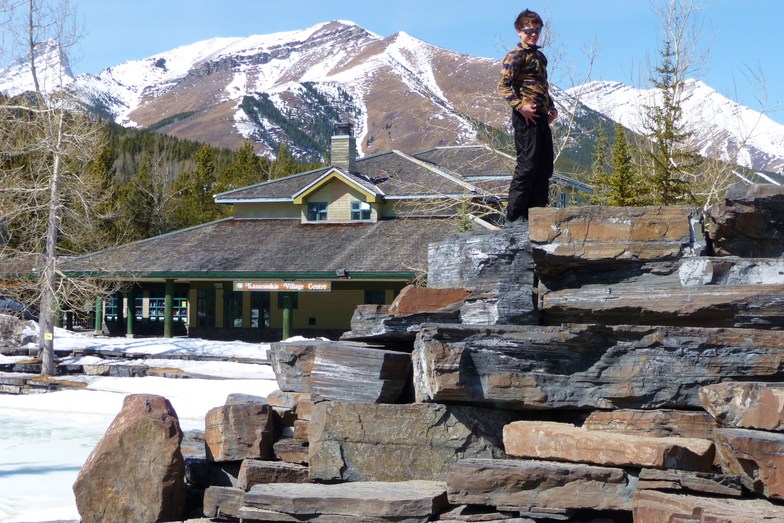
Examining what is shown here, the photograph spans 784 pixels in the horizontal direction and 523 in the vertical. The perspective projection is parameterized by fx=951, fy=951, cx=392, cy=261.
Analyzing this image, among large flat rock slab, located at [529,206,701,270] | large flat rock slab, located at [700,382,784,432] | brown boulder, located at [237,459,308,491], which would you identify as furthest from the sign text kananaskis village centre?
large flat rock slab, located at [700,382,784,432]

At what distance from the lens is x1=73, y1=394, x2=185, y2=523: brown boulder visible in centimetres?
799

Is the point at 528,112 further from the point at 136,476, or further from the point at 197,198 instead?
the point at 197,198

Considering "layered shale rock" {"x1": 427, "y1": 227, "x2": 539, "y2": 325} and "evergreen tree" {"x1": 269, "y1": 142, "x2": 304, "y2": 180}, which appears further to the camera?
"evergreen tree" {"x1": 269, "y1": 142, "x2": 304, "y2": 180}

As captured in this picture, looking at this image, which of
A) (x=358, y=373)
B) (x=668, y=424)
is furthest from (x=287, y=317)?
(x=668, y=424)

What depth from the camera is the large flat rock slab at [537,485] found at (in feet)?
20.2

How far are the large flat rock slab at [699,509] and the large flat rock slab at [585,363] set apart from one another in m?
0.91

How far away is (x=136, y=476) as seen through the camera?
26.4ft

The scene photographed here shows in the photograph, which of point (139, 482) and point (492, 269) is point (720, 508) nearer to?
point (492, 269)

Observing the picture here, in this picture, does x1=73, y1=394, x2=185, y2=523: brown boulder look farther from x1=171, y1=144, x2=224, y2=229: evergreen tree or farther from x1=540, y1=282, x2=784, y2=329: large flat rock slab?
x1=171, y1=144, x2=224, y2=229: evergreen tree

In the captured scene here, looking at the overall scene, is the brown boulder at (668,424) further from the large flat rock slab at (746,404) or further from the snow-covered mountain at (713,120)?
the snow-covered mountain at (713,120)

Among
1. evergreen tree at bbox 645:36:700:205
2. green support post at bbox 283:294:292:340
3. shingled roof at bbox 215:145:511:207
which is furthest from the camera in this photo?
shingled roof at bbox 215:145:511:207

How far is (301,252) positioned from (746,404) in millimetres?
25606

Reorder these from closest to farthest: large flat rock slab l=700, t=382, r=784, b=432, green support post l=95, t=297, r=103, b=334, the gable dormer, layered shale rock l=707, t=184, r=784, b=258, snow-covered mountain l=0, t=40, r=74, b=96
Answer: large flat rock slab l=700, t=382, r=784, b=432 < layered shale rock l=707, t=184, r=784, b=258 < snow-covered mountain l=0, t=40, r=74, b=96 < the gable dormer < green support post l=95, t=297, r=103, b=334

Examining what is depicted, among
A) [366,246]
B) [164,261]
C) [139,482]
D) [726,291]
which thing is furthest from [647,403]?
[164,261]
